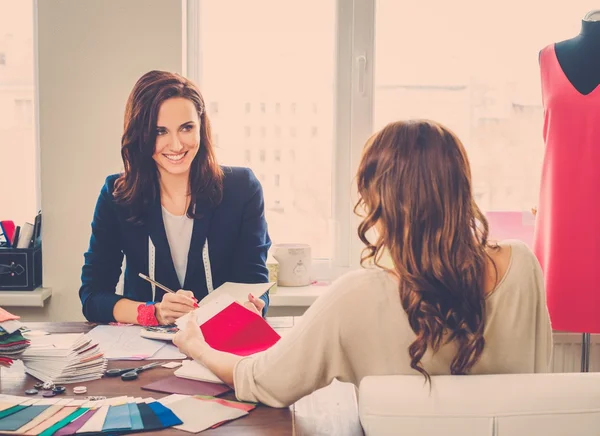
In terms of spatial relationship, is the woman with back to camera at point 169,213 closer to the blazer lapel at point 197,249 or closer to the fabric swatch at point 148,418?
Answer: the blazer lapel at point 197,249

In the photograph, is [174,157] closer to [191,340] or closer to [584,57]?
[191,340]

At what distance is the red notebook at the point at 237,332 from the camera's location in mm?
1543

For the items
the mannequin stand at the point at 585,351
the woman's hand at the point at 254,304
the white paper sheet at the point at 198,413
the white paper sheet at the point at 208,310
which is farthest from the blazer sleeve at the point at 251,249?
the mannequin stand at the point at 585,351

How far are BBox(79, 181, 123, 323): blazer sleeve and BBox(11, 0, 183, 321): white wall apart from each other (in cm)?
73

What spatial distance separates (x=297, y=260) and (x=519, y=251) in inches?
67.7

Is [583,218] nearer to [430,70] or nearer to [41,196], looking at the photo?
[430,70]

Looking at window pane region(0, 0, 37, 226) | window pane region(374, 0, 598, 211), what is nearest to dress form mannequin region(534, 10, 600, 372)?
window pane region(374, 0, 598, 211)

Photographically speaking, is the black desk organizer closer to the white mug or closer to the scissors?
the white mug

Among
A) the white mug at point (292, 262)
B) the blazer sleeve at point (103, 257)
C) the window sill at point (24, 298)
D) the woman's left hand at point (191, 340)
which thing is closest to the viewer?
the woman's left hand at point (191, 340)

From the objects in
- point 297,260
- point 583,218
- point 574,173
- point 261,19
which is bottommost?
point 297,260

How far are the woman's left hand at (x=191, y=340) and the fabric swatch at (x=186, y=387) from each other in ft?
0.23

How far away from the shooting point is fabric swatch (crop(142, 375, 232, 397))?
1.32 meters

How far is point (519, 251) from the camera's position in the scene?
119 centimetres

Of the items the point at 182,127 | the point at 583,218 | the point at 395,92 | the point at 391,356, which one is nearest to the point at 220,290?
the point at 182,127
